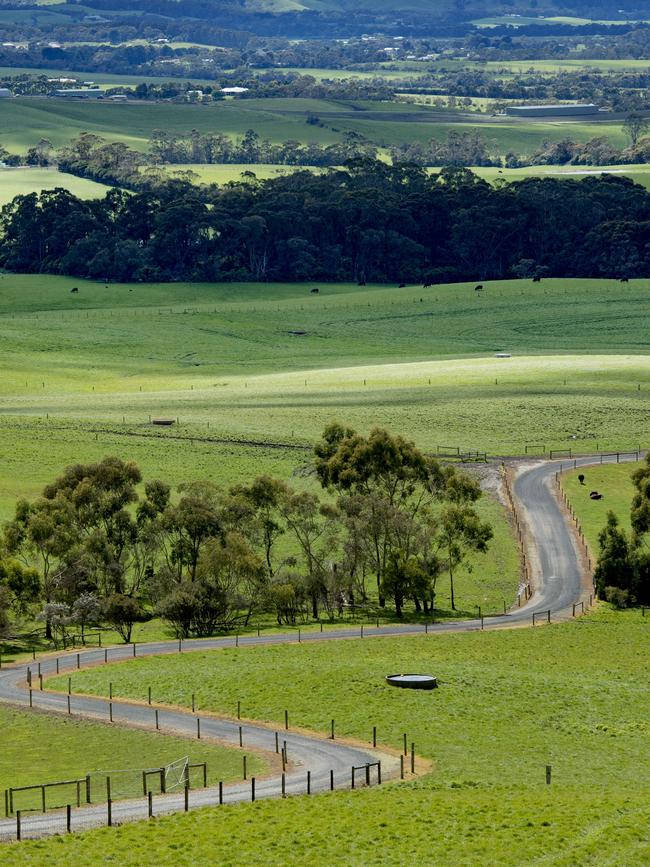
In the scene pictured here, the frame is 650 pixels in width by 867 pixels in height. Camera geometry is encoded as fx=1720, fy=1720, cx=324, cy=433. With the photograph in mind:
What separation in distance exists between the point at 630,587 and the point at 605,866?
46.3 meters

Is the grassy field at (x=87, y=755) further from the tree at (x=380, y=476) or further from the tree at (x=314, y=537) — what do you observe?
the tree at (x=380, y=476)

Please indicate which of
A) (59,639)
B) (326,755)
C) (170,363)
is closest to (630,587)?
(59,639)

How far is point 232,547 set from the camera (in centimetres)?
8456

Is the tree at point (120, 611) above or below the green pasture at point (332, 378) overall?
below

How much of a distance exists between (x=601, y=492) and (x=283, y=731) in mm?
54734

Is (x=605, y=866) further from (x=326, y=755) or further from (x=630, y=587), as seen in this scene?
(x=630, y=587)

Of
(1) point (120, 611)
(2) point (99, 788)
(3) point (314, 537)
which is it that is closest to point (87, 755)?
(2) point (99, 788)

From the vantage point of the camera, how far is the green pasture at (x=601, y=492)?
10225 cm

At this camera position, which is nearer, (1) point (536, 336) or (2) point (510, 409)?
(2) point (510, 409)

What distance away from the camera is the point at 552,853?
4381 centimetres

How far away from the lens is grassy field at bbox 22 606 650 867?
1735 inches

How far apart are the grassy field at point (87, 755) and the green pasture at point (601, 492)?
1762 inches

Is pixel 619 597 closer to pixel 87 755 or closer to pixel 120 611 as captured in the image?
pixel 120 611

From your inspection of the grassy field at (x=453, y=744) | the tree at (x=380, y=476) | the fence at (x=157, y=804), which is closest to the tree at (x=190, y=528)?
the tree at (x=380, y=476)
